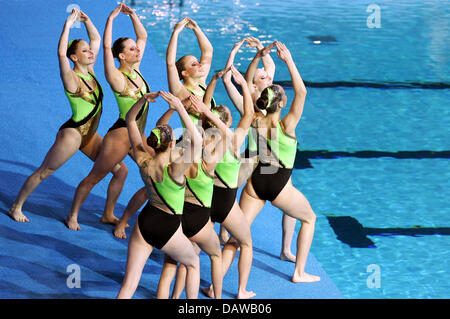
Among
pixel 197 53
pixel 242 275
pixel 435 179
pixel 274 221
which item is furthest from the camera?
pixel 197 53

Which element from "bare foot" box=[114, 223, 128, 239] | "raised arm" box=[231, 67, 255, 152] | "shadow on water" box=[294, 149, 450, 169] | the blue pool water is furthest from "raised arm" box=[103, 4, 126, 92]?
"shadow on water" box=[294, 149, 450, 169]

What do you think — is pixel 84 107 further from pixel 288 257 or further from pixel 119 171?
pixel 288 257

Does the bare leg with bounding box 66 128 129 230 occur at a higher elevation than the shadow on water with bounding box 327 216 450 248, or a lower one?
higher

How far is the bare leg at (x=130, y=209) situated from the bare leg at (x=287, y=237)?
114 centimetres

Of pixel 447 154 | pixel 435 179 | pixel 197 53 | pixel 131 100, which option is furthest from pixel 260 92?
pixel 197 53

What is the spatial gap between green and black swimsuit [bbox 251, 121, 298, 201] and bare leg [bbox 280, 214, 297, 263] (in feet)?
1.81

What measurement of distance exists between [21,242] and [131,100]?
1429 mm

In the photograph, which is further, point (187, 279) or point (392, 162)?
point (392, 162)

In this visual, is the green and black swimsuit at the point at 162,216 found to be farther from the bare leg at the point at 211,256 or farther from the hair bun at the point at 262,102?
the hair bun at the point at 262,102

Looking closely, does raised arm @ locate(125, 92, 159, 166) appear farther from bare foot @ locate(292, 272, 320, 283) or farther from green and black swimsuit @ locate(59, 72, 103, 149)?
bare foot @ locate(292, 272, 320, 283)

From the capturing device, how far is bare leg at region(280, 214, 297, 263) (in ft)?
19.6

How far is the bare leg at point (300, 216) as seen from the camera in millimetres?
5488
